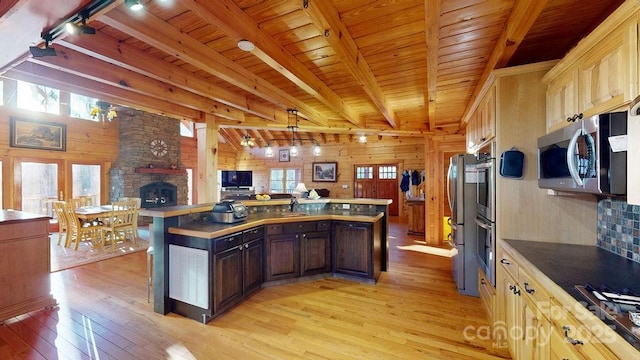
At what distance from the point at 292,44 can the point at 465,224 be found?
2834mm

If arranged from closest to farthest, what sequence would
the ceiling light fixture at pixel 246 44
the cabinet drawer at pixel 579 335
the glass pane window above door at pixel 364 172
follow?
1. the cabinet drawer at pixel 579 335
2. the ceiling light fixture at pixel 246 44
3. the glass pane window above door at pixel 364 172

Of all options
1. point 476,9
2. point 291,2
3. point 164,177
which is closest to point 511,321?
point 476,9

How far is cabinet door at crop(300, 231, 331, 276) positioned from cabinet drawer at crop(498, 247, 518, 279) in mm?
2036

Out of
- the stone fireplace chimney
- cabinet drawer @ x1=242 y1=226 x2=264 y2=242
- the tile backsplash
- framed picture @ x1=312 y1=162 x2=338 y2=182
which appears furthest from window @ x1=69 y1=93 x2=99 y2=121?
the tile backsplash

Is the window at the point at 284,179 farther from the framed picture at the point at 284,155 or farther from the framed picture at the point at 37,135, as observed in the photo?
the framed picture at the point at 37,135

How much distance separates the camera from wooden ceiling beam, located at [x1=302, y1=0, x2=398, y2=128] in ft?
5.59

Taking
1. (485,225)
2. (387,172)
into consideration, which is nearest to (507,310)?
(485,225)

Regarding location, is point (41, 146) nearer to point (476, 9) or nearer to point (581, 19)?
point (476, 9)

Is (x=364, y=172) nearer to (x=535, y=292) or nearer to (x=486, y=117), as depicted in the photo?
(x=486, y=117)

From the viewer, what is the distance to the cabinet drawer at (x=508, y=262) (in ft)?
6.05

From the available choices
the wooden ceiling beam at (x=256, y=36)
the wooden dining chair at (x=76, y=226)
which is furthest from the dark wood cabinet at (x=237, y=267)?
the wooden dining chair at (x=76, y=226)

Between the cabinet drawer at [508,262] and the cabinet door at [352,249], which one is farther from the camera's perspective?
the cabinet door at [352,249]

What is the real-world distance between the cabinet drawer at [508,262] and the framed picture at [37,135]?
29.4ft

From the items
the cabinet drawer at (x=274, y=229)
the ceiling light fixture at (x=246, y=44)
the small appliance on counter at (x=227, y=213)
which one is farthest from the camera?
the cabinet drawer at (x=274, y=229)
